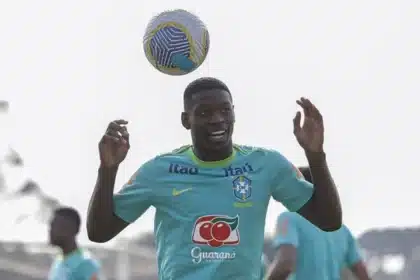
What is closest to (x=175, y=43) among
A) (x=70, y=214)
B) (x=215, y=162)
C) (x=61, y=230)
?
(x=215, y=162)

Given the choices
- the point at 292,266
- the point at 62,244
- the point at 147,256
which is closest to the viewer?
the point at 292,266

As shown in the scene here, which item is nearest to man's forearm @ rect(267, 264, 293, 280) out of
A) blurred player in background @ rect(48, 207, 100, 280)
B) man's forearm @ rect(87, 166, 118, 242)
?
blurred player in background @ rect(48, 207, 100, 280)

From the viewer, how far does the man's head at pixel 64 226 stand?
15.4 meters

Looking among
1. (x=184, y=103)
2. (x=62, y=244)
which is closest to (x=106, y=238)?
(x=184, y=103)

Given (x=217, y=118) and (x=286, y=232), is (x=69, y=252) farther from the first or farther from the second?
(x=217, y=118)

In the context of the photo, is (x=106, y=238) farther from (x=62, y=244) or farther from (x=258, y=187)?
(x=62, y=244)

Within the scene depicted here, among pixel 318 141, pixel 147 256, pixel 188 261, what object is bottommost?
pixel 188 261

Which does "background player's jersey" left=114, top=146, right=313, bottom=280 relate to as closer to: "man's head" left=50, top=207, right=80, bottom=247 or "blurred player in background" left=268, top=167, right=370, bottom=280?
"blurred player in background" left=268, top=167, right=370, bottom=280

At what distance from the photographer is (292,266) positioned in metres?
12.9

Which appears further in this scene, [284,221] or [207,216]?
[284,221]

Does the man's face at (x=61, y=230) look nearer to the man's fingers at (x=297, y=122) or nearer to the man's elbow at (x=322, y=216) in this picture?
the man's elbow at (x=322, y=216)

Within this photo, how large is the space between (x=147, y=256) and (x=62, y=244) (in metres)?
39.3

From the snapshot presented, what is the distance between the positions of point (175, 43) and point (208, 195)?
45.0 inches

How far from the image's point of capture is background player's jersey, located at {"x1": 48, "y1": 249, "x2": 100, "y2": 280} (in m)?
15.0
